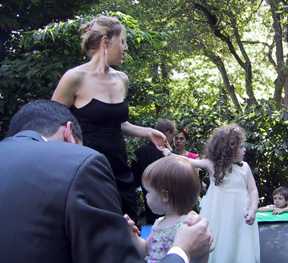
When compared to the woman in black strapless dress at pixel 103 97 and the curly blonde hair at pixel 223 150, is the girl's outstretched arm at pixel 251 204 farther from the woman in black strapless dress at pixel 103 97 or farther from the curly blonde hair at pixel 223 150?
the woman in black strapless dress at pixel 103 97

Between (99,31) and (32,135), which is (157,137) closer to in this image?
(99,31)

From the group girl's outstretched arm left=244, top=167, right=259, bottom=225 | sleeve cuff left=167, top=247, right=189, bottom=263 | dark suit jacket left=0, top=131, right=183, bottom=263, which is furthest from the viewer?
girl's outstretched arm left=244, top=167, right=259, bottom=225

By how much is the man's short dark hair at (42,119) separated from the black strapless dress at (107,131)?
1122 mm

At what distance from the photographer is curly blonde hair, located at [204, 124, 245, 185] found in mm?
4684

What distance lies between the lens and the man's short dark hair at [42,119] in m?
1.47

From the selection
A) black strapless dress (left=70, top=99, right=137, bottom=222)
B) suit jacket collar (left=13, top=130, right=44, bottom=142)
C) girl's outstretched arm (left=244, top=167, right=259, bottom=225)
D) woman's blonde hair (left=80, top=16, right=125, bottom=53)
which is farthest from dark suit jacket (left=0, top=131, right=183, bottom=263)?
girl's outstretched arm (left=244, top=167, right=259, bottom=225)

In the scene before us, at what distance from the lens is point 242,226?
185 inches

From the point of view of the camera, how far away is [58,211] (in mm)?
1154

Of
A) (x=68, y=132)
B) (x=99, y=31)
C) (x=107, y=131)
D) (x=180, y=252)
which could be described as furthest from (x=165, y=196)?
(x=99, y=31)

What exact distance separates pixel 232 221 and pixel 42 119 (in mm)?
3649

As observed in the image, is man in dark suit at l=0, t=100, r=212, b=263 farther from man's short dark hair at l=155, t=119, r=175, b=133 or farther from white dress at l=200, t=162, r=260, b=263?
man's short dark hair at l=155, t=119, r=175, b=133

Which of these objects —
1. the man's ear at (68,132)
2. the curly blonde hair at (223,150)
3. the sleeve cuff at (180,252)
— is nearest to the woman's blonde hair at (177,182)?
the sleeve cuff at (180,252)

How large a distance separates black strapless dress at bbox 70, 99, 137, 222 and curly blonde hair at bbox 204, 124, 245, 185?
2.03 metres

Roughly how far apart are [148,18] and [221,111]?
20.3 feet
